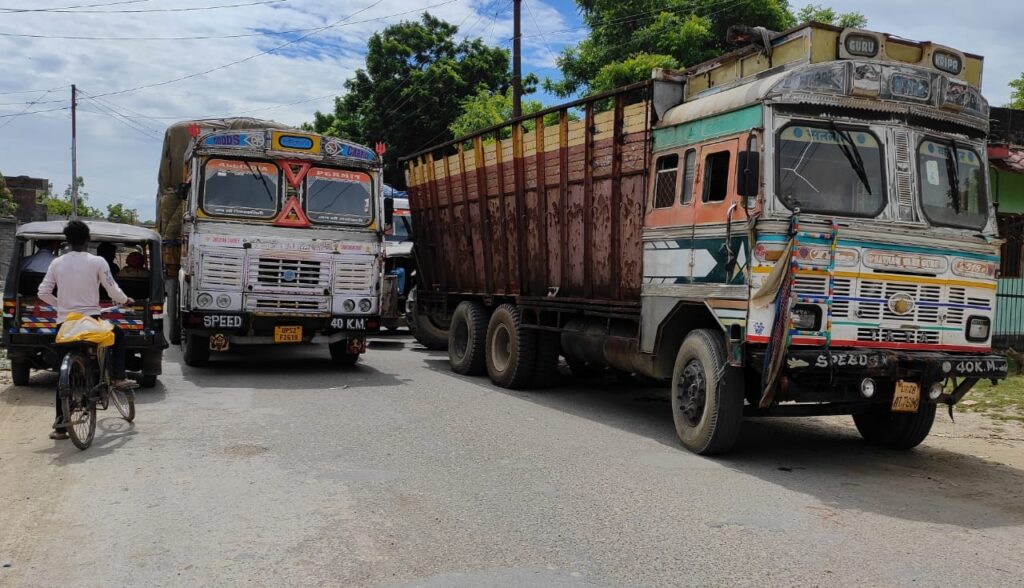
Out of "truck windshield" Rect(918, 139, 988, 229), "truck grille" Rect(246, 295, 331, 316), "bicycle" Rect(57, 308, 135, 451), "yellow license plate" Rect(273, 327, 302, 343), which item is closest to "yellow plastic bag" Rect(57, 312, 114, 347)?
"bicycle" Rect(57, 308, 135, 451)

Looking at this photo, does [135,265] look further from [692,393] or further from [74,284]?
[692,393]

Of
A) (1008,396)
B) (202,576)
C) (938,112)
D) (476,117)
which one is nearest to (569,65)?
(476,117)

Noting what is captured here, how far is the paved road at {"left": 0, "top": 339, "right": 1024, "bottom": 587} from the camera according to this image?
4266mm

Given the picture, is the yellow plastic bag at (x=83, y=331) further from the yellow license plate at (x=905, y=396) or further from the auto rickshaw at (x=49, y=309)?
the yellow license plate at (x=905, y=396)

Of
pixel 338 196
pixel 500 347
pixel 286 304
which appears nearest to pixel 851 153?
pixel 500 347

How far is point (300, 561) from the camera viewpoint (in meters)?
4.29

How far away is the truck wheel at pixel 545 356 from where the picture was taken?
1060 centimetres

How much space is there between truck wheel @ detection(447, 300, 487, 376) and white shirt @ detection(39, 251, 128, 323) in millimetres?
5665

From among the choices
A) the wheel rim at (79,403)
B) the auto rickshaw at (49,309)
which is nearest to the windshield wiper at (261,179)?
the auto rickshaw at (49,309)

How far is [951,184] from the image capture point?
6965mm

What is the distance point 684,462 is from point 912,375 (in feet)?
6.08

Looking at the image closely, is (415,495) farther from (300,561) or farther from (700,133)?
(700,133)

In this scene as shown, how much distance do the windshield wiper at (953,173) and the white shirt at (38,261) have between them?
8.84 meters

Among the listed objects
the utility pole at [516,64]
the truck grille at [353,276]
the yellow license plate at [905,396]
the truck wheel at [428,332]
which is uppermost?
the utility pole at [516,64]
